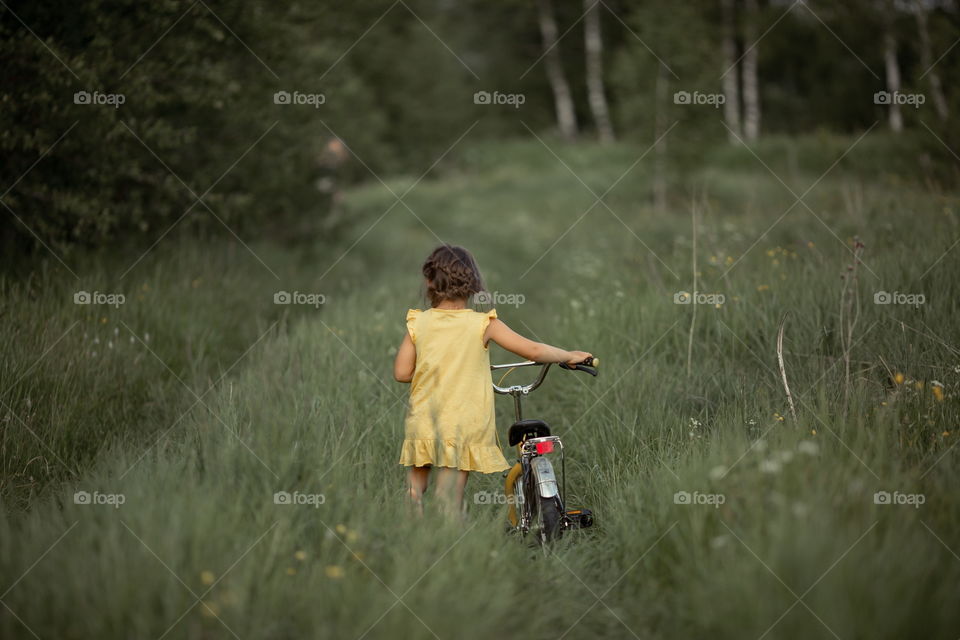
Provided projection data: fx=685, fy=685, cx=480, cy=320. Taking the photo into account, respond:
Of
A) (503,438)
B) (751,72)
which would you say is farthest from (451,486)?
(751,72)

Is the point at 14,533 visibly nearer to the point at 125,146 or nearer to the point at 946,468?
the point at 946,468

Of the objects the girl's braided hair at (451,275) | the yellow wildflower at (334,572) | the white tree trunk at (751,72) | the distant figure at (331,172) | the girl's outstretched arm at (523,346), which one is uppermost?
the white tree trunk at (751,72)

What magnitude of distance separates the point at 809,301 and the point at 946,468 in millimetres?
2241

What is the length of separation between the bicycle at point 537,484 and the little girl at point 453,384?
4.9 inches

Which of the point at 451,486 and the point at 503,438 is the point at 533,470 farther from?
the point at 503,438

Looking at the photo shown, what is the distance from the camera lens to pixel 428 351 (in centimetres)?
360

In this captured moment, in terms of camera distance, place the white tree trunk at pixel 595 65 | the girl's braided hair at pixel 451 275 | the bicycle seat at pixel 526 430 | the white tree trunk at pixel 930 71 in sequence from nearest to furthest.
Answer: the bicycle seat at pixel 526 430, the girl's braided hair at pixel 451 275, the white tree trunk at pixel 930 71, the white tree trunk at pixel 595 65

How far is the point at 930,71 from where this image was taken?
1185 centimetres

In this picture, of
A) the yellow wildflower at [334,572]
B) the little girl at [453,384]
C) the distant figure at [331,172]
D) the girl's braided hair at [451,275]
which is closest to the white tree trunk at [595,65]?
the distant figure at [331,172]

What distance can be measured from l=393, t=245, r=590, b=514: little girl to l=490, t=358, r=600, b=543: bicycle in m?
0.12

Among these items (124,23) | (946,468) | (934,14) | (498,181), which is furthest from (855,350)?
→ (498,181)

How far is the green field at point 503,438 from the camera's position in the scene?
256 cm

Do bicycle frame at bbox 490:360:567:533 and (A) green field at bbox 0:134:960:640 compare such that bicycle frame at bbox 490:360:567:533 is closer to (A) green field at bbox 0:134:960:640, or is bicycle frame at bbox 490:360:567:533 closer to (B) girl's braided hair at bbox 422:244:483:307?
(A) green field at bbox 0:134:960:640

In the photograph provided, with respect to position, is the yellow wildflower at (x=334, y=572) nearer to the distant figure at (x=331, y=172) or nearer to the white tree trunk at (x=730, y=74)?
the distant figure at (x=331, y=172)
